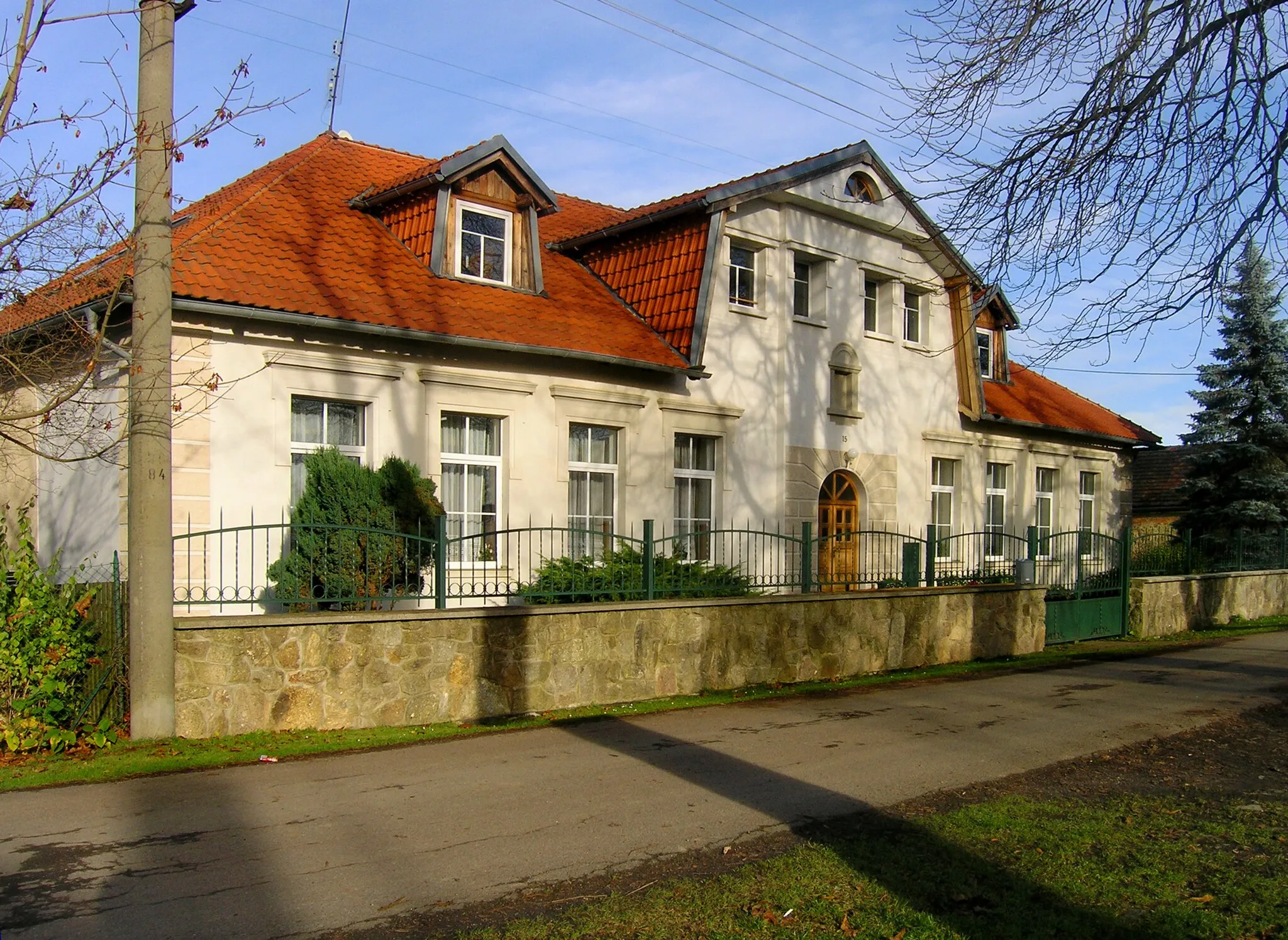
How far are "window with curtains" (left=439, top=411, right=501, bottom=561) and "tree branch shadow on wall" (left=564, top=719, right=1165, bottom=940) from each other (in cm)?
590

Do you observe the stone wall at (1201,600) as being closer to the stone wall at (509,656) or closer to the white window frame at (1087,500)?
the white window frame at (1087,500)

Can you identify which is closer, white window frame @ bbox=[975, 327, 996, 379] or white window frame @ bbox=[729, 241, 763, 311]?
white window frame @ bbox=[729, 241, 763, 311]

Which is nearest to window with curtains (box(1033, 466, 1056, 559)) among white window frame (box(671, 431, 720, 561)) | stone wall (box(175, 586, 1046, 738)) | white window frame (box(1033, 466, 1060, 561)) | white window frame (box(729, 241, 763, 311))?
white window frame (box(1033, 466, 1060, 561))

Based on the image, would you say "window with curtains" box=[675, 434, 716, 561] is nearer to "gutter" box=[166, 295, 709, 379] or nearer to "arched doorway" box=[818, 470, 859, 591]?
"gutter" box=[166, 295, 709, 379]

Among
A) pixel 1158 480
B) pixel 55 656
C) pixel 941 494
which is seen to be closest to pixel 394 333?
pixel 55 656

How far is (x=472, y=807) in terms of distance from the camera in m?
6.96

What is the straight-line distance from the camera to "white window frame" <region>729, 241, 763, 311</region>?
17.4 metres

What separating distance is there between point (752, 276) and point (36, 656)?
12201mm

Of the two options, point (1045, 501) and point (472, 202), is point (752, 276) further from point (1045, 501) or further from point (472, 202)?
point (1045, 501)

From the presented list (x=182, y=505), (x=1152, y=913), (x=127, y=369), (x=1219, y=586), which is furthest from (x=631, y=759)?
(x=1219, y=586)

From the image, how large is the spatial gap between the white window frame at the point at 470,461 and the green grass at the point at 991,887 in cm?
835

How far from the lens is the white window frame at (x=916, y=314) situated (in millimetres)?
20922

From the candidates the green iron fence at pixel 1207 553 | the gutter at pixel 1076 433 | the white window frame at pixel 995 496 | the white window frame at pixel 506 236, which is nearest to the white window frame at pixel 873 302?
the gutter at pixel 1076 433

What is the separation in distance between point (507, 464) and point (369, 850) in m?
8.65
